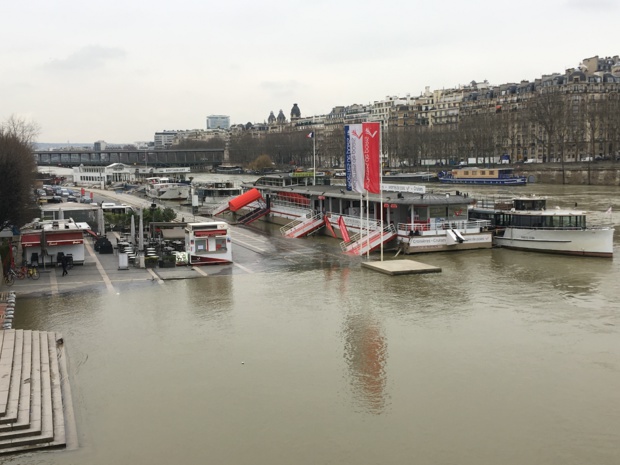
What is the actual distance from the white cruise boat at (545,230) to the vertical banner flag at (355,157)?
31.2ft

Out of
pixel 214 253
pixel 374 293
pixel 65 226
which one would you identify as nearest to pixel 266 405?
pixel 374 293

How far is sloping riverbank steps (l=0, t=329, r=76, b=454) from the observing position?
43.8 ft

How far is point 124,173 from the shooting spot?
11681 centimetres

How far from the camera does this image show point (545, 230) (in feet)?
123

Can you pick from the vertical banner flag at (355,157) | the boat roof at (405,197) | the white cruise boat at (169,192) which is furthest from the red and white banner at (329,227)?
the white cruise boat at (169,192)

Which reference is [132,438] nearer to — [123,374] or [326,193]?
[123,374]

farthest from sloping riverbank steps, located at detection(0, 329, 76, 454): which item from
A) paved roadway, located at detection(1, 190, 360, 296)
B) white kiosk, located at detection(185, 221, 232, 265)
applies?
white kiosk, located at detection(185, 221, 232, 265)

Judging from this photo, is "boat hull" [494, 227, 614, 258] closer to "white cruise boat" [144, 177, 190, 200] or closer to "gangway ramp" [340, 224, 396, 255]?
"gangway ramp" [340, 224, 396, 255]

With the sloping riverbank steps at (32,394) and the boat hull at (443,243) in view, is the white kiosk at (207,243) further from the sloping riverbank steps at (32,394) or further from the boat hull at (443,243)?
the sloping riverbank steps at (32,394)

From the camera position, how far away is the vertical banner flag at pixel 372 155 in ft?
115

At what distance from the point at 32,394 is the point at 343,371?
746 centimetres

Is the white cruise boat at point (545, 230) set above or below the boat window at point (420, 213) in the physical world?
below

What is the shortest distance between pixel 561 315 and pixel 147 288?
15.9 m

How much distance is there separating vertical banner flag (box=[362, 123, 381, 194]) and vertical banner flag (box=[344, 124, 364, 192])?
0.81 ft
